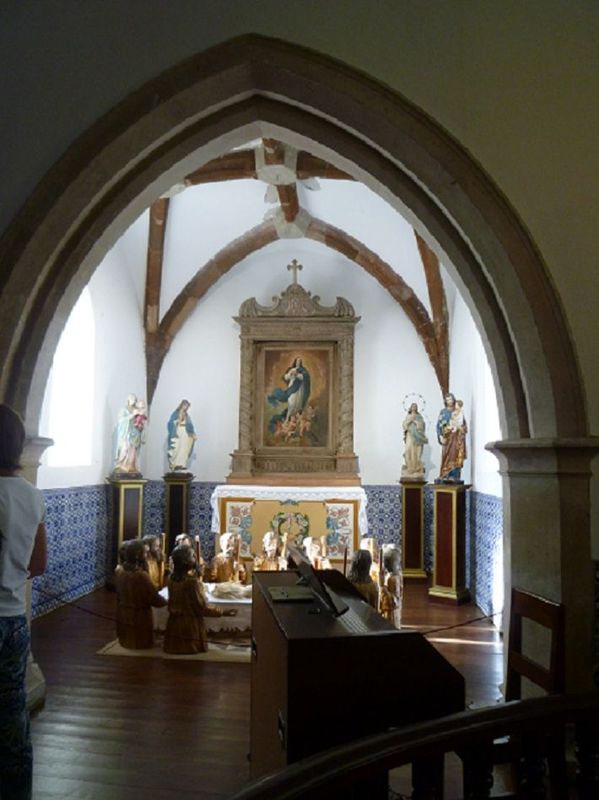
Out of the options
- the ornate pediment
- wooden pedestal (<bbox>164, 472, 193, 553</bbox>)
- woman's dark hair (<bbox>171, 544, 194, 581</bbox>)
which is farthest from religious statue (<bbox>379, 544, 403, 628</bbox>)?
the ornate pediment

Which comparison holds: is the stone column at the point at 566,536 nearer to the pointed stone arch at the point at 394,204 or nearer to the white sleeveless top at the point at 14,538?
the pointed stone arch at the point at 394,204

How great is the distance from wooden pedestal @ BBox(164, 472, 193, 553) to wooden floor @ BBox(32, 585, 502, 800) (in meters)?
3.50

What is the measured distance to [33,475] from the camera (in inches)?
166

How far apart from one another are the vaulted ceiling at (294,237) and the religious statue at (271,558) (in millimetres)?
3961

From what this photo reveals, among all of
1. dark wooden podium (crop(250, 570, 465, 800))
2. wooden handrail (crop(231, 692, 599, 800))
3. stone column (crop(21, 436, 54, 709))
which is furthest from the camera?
stone column (crop(21, 436, 54, 709))

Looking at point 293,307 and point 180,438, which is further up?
point 293,307

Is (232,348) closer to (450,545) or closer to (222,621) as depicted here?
(450,545)

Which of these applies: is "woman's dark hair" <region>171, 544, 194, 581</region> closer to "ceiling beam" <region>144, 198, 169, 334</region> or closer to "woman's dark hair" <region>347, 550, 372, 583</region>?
"woman's dark hair" <region>347, 550, 372, 583</region>

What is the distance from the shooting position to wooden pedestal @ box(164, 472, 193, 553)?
1035cm

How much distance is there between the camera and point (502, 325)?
395cm

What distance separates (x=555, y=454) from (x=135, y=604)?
156 inches

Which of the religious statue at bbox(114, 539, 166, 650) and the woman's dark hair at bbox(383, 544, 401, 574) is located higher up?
the woman's dark hair at bbox(383, 544, 401, 574)

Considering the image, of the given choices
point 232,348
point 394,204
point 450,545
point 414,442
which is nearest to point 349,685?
point 394,204

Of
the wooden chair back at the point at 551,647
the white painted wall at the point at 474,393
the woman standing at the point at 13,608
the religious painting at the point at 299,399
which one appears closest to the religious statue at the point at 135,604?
the woman standing at the point at 13,608
